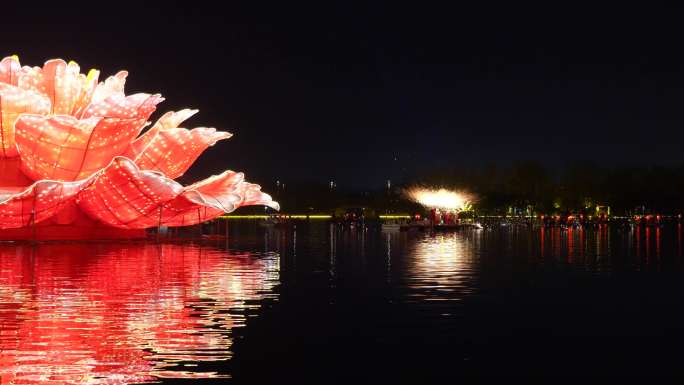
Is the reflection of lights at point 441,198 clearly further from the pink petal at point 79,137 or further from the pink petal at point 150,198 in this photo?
the pink petal at point 79,137

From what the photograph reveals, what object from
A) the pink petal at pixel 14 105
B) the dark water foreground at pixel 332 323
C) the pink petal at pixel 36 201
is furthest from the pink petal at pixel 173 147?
the dark water foreground at pixel 332 323

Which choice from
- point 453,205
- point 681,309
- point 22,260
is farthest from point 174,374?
point 453,205

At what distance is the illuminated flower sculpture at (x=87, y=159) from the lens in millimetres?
33250

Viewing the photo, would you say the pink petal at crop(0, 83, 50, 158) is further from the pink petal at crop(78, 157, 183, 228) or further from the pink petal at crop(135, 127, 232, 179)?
the pink petal at crop(135, 127, 232, 179)

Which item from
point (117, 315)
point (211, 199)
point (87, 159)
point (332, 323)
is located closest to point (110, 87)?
point (87, 159)

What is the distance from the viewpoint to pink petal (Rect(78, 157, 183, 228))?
33.6m

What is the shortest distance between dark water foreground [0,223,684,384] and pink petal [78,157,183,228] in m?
8.58

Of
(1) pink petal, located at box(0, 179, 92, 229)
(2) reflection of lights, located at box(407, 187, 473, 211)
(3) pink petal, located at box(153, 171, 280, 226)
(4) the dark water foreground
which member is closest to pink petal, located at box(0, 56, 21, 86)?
(1) pink petal, located at box(0, 179, 92, 229)

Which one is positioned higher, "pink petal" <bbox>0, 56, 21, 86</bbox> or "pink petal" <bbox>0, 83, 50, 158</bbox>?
"pink petal" <bbox>0, 56, 21, 86</bbox>

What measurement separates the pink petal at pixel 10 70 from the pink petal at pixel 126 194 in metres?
4.91

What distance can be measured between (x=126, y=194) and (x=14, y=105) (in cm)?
494

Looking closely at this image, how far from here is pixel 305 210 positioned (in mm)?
182750

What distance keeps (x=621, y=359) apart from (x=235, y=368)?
4.26 m

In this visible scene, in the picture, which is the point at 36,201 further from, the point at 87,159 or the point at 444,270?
the point at 444,270
